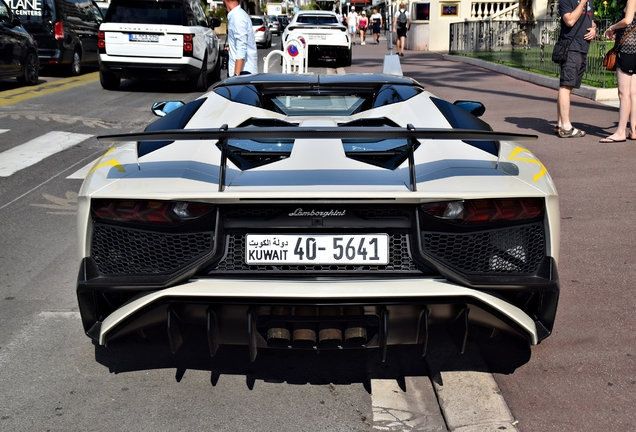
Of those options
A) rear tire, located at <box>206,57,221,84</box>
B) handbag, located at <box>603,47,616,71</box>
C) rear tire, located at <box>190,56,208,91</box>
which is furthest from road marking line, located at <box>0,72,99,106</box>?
handbag, located at <box>603,47,616,71</box>

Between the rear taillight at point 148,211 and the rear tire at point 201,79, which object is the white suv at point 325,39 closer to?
the rear tire at point 201,79

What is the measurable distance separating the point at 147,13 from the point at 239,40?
23.1ft

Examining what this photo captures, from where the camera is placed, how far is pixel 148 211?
329 centimetres

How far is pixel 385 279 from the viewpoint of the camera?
323 cm

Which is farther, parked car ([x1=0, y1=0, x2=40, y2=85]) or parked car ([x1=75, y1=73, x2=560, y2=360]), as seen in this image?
parked car ([x1=0, y1=0, x2=40, y2=85])

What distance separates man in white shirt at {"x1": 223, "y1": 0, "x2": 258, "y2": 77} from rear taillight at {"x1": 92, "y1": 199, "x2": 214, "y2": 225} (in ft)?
23.5

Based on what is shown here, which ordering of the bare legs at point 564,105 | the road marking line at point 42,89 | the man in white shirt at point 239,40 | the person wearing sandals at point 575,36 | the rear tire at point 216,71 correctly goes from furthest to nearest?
the rear tire at point 216,71
the road marking line at point 42,89
the man in white shirt at point 239,40
the bare legs at point 564,105
the person wearing sandals at point 575,36

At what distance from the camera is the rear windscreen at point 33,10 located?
19344 millimetres

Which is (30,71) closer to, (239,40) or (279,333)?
(239,40)

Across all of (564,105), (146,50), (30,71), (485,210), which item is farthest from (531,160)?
(30,71)

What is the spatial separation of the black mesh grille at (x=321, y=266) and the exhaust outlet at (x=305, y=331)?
159mm

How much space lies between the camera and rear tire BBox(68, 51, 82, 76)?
2016 centimetres

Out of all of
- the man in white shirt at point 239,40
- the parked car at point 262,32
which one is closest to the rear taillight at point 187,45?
the man in white shirt at point 239,40

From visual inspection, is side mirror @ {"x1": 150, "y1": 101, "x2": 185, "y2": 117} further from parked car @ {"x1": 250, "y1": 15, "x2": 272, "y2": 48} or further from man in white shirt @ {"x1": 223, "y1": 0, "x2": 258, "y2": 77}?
parked car @ {"x1": 250, "y1": 15, "x2": 272, "y2": 48}
